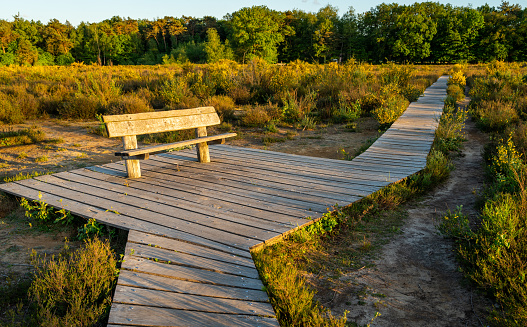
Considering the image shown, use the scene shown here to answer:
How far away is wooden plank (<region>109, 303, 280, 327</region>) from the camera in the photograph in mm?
2186

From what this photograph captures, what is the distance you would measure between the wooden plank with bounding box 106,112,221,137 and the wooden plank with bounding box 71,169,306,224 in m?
0.74

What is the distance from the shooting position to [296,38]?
65.2 meters

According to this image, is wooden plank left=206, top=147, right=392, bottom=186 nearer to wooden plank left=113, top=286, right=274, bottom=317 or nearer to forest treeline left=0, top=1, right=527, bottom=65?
wooden plank left=113, top=286, right=274, bottom=317

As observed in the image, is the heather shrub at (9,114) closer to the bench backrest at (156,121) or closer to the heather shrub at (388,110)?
the bench backrest at (156,121)

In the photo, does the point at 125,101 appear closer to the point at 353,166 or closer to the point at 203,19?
the point at 353,166

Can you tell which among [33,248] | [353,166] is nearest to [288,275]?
[33,248]

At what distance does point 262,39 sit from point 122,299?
5361cm

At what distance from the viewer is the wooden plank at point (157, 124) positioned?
4.70m

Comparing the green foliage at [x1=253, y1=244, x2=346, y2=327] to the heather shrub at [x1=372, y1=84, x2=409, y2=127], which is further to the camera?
the heather shrub at [x1=372, y1=84, x2=409, y2=127]

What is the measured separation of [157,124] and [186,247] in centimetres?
263

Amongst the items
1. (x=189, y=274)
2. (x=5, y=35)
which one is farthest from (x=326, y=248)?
(x=5, y=35)

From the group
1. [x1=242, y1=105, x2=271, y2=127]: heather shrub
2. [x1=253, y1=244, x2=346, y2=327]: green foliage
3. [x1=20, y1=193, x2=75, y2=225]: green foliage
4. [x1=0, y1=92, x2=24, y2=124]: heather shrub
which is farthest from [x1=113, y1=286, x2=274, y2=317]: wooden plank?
[x1=0, y1=92, x2=24, y2=124]: heather shrub

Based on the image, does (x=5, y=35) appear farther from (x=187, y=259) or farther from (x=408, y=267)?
(x=408, y=267)

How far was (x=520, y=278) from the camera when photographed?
264 cm
